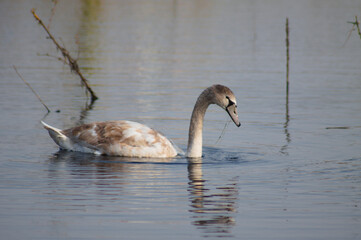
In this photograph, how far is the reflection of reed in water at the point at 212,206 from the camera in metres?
8.77

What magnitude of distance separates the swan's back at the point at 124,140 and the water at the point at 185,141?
0.88ft

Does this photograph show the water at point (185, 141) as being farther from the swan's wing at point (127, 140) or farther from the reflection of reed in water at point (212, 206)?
the swan's wing at point (127, 140)

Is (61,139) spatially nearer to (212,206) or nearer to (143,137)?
(143,137)

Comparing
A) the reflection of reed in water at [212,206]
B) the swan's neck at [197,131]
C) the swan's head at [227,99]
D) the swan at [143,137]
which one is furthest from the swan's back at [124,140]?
the reflection of reed in water at [212,206]

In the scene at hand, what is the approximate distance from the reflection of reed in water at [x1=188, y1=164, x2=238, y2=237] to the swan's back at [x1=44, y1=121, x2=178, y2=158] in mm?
1663

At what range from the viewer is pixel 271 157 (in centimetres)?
1354

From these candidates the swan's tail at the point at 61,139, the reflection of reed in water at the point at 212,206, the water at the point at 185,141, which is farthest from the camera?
the swan's tail at the point at 61,139

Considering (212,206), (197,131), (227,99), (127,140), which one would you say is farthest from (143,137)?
(212,206)

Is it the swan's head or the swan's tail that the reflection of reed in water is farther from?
the swan's tail

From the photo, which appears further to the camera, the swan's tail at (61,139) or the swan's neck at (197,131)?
the swan's tail at (61,139)

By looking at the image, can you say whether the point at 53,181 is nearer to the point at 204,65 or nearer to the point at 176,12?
the point at 204,65

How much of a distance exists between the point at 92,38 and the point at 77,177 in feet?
84.4

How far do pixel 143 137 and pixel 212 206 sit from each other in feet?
12.7

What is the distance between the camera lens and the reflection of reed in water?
8773 mm
